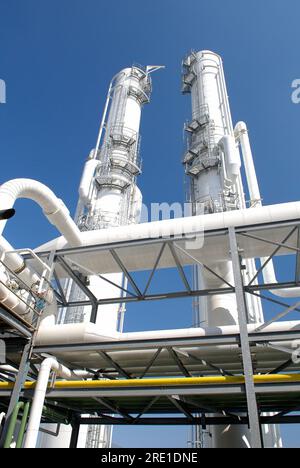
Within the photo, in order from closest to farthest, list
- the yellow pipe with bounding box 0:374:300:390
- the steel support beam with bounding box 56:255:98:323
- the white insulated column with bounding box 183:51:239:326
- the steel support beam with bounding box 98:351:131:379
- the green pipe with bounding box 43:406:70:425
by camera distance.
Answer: the yellow pipe with bounding box 0:374:300:390
the steel support beam with bounding box 98:351:131:379
the green pipe with bounding box 43:406:70:425
the steel support beam with bounding box 56:255:98:323
the white insulated column with bounding box 183:51:239:326

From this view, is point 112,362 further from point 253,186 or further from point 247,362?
point 253,186

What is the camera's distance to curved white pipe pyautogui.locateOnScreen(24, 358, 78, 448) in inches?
248

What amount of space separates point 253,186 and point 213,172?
9.53 feet

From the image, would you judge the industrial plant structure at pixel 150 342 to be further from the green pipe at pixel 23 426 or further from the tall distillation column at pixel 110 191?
the tall distillation column at pixel 110 191

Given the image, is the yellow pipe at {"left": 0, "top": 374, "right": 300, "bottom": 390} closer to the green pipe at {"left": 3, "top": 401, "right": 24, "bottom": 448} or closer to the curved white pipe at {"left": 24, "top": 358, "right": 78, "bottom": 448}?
the curved white pipe at {"left": 24, "top": 358, "right": 78, "bottom": 448}

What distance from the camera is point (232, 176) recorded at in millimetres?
16406

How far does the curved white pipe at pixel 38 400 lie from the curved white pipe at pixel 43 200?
3.28m

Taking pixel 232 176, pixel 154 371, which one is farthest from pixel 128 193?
pixel 154 371

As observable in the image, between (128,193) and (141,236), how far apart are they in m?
12.5

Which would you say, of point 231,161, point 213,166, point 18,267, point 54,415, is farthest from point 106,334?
point 213,166

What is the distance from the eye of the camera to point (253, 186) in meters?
16.5

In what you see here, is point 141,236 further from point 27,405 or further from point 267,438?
point 267,438

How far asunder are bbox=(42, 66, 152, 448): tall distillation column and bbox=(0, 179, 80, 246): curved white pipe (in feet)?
22.7

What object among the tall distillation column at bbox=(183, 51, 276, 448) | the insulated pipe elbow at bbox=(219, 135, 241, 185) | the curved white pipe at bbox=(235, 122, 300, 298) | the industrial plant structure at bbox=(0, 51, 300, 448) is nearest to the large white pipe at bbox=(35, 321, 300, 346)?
the industrial plant structure at bbox=(0, 51, 300, 448)
